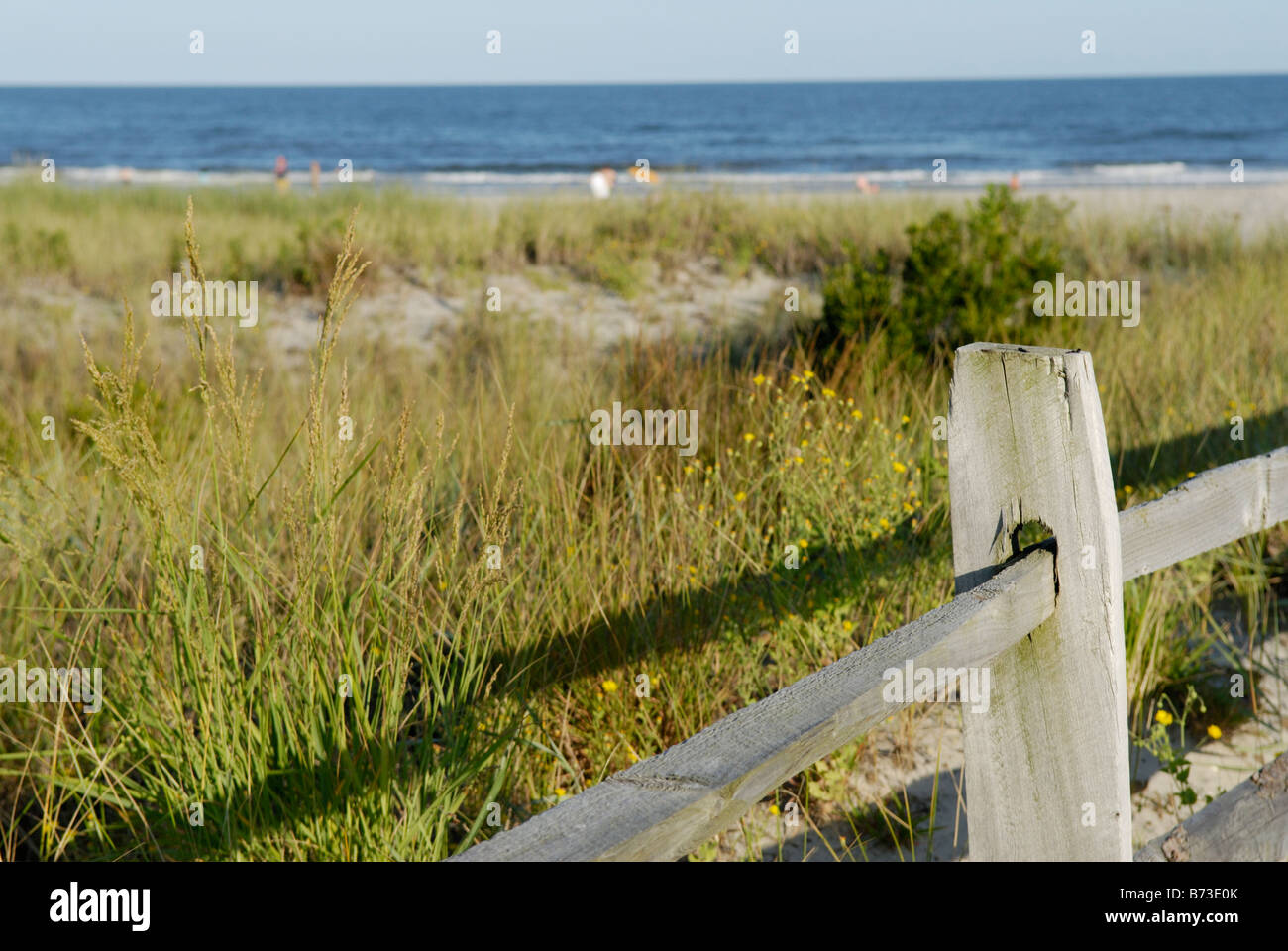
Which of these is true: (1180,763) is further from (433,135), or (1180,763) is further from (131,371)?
(433,135)

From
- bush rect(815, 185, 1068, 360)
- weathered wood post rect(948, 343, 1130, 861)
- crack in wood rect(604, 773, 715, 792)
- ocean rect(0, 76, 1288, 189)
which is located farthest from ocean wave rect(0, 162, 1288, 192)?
crack in wood rect(604, 773, 715, 792)

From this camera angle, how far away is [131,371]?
1601mm

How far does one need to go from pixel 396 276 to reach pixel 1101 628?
364 inches

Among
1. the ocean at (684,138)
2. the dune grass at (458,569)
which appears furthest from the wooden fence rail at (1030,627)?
the ocean at (684,138)

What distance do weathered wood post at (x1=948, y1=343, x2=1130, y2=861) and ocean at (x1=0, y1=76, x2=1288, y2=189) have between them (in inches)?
607

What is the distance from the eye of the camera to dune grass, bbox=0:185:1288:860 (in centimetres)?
178

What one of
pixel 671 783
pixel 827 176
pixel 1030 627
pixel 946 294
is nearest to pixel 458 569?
pixel 1030 627

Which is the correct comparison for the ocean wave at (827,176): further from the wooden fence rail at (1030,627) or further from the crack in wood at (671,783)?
the crack in wood at (671,783)

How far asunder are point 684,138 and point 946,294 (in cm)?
3720

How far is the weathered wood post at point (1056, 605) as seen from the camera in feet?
4.98

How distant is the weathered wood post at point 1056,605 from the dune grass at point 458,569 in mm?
762

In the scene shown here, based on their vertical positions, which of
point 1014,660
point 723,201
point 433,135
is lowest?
point 1014,660

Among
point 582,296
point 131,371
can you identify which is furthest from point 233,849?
point 582,296

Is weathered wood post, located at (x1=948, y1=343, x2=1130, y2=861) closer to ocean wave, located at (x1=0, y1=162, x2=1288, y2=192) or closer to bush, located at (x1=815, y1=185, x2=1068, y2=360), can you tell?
bush, located at (x1=815, y1=185, x2=1068, y2=360)
